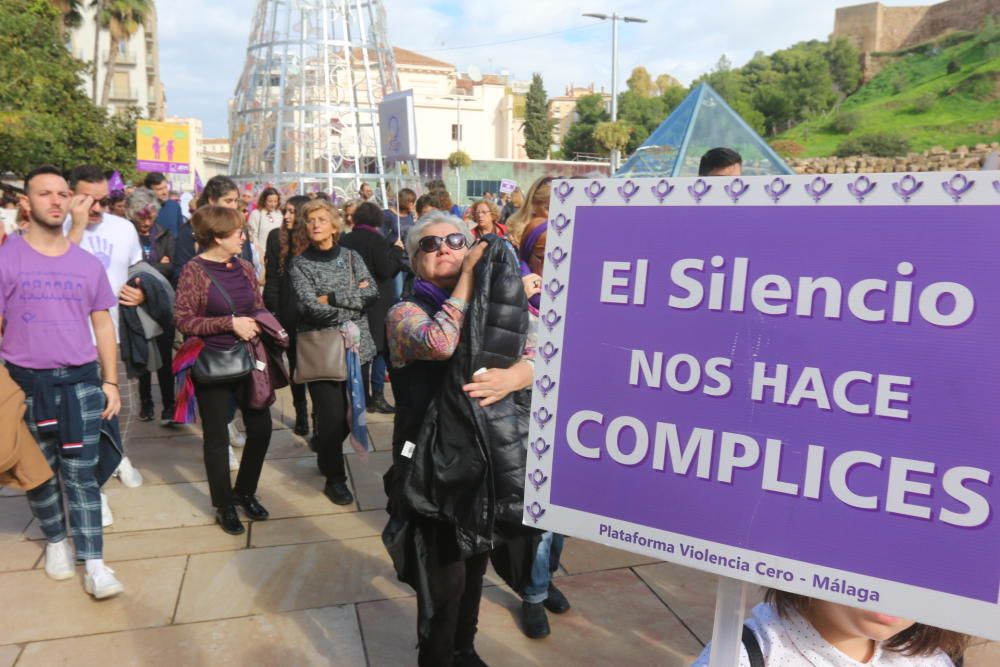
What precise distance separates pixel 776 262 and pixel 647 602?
2664 millimetres

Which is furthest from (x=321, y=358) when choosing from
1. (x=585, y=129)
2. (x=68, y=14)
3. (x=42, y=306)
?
(x=585, y=129)

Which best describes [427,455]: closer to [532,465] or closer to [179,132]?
[532,465]

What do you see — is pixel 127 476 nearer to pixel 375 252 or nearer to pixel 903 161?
pixel 375 252

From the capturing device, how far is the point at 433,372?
256cm

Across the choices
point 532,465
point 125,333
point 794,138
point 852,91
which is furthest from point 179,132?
point 852,91

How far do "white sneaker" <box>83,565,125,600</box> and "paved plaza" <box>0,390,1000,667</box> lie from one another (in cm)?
6

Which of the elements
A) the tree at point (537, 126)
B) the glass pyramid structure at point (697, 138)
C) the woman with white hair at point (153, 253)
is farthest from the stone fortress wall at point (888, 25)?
the woman with white hair at point (153, 253)

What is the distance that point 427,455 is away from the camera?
2.45 metres

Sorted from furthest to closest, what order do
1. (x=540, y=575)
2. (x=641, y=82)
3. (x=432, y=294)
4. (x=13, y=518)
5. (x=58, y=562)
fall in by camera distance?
1. (x=641, y=82)
2. (x=13, y=518)
3. (x=58, y=562)
4. (x=540, y=575)
5. (x=432, y=294)

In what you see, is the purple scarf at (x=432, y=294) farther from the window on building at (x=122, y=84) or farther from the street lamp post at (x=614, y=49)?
the window on building at (x=122, y=84)

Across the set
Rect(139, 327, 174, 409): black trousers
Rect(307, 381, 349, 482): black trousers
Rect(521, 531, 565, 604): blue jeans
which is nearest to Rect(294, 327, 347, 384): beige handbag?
Rect(307, 381, 349, 482): black trousers

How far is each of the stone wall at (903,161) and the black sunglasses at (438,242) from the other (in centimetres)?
4091

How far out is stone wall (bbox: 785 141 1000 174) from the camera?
41.1 meters

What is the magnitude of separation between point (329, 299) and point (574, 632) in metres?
2.49
